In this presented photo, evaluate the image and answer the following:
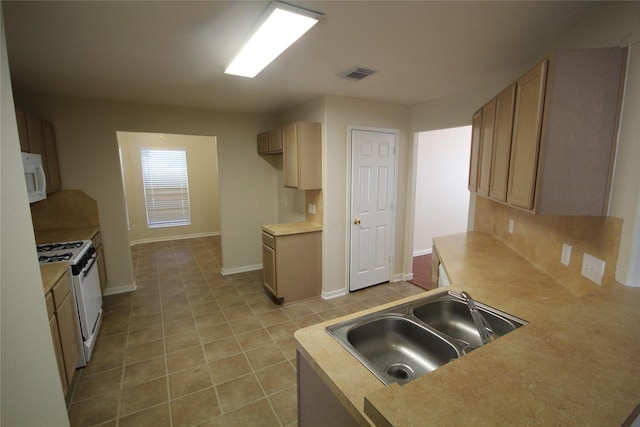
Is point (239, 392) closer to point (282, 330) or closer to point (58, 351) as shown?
point (282, 330)

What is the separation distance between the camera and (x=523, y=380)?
32.2 inches

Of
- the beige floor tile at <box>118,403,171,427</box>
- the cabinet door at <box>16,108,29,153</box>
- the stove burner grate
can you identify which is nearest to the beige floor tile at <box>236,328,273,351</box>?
the beige floor tile at <box>118,403,171,427</box>

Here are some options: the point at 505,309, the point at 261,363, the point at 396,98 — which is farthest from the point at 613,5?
the point at 261,363

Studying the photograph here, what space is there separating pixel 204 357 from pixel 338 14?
2.85 metres

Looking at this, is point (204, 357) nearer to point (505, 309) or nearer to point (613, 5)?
point (505, 309)

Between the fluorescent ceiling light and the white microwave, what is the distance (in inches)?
77.7

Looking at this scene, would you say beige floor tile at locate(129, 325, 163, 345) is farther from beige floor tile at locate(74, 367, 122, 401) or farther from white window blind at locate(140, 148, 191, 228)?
white window blind at locate(140, 148, 191, 228)

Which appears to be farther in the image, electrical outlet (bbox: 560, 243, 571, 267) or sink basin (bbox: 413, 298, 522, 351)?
electrical outlet (bbox: 560, 243, 571, 267)

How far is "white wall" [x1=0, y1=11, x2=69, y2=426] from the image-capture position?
0.93 metres

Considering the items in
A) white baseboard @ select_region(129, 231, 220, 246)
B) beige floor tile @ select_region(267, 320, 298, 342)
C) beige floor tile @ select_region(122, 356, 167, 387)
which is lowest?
beige floor tile @ select_region(122, 356, 167, 387)

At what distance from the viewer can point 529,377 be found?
2.72 feet

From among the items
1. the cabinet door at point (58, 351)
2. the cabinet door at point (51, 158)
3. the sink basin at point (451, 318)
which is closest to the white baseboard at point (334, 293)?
the sink basin at point (451, 318)

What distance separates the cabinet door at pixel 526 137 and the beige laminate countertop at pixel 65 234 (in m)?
3.93

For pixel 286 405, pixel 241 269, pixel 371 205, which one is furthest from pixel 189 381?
pixel 371 205
